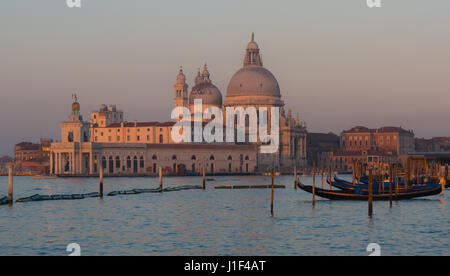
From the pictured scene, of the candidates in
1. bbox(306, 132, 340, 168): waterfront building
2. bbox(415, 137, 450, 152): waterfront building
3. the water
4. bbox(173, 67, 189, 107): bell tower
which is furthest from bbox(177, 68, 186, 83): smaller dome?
the water

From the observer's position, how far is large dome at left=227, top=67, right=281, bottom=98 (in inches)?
5212

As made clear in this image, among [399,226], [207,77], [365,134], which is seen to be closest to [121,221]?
[399,226]

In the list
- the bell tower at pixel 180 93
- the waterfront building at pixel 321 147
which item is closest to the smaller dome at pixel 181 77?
the bell tower at pixel 180 93

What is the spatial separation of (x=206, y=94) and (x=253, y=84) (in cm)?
948

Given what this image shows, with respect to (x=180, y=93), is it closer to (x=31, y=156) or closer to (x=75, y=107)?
(x=31, y=156)

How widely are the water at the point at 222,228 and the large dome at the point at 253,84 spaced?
83.4 meters

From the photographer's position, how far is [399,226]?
33.4m

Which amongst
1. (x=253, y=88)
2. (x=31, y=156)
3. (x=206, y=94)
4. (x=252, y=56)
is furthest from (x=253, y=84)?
(x=31, y=156)

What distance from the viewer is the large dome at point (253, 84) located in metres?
132

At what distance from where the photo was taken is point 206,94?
13762 centimetres
